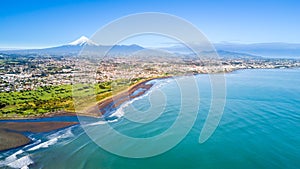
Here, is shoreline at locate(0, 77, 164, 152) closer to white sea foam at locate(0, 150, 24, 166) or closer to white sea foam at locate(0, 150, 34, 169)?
white sea foam at locate(0, 150, 24, 166)

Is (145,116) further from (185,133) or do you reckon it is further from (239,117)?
(239,117)

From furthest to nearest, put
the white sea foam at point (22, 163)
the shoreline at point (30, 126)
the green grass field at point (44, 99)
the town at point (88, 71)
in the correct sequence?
the town at point (88, 71)
the green grass field at point (44, 99)
the shoreline at point (30, 126)
the white sea foam at point (22, 163)

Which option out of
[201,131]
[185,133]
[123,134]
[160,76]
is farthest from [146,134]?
[160,76]

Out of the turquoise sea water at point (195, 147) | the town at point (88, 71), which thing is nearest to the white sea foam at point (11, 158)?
the turquoise sea water at point (195, 147)

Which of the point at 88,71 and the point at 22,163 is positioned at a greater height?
the point at 88,71

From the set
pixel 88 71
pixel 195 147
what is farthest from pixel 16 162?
pixel 88 71

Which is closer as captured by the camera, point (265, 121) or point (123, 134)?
point (123, 134)

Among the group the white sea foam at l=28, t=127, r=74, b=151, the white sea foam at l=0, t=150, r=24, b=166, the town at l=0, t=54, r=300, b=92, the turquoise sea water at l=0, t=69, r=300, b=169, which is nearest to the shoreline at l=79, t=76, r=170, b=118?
the turquoise sea water at l=0, t=69, r=300, b=169

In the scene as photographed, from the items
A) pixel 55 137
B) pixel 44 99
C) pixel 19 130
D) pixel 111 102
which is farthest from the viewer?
pixel 44 99

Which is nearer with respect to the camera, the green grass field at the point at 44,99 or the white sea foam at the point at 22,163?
the white sea foam at the point at 22,163

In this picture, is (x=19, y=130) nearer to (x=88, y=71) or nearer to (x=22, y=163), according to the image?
(x=22, y=163)

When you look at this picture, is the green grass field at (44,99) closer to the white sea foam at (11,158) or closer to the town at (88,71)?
the town at (88,71)
